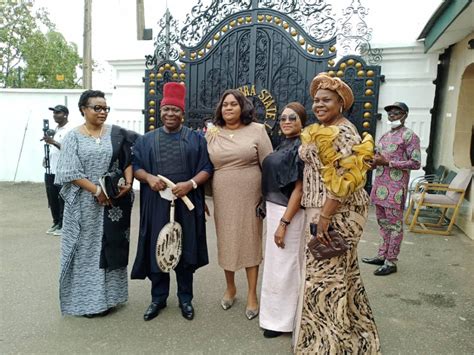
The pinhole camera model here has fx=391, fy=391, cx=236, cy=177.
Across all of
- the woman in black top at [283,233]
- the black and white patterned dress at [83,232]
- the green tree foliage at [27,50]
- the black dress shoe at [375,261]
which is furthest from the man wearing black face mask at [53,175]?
the green tree foliage at [27,50]

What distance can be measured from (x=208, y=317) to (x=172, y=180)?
1069 mm

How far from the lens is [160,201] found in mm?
2803

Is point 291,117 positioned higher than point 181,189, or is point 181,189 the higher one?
point 291,117

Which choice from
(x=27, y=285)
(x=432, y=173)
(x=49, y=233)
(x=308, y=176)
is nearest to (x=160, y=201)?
(x=308, y=176)

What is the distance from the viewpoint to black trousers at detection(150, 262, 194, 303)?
115 inches

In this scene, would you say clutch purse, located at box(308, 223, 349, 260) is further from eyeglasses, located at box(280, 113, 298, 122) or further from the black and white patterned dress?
the black and white patterned dress

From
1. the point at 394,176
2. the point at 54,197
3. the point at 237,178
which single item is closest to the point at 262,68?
the point at 394,176

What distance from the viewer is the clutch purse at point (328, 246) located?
7.01ft

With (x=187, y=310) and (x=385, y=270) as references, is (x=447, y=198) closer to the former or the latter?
(x=385, y=270)

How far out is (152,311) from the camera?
2.90 m

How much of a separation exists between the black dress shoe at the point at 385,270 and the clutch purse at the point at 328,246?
1.88 meters

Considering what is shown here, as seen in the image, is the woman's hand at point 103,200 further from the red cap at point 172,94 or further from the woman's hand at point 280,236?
the woman's hand at point 280,236

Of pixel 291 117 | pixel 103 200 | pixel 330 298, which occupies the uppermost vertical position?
pixel 291 117

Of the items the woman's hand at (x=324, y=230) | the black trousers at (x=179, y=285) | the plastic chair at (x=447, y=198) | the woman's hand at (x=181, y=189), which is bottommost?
the black trousers at (x=179, y=285)
